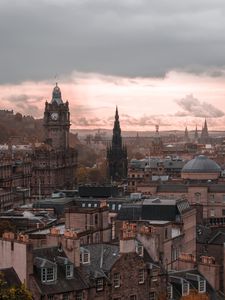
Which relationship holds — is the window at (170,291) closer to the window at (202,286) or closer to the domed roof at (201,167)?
the window at (202,286)

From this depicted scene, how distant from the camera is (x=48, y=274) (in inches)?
1470

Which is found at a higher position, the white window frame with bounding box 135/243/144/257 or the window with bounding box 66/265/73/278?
the white window frame with bounding box 135/243/144/257

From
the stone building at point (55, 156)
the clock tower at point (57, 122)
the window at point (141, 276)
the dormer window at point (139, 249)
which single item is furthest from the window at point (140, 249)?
the clock tower at point (57, 122)

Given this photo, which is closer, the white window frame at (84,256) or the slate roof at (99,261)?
the slate roof at (99,261)

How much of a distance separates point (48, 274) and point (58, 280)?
81 cm

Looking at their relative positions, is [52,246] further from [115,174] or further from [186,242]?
[115,174]

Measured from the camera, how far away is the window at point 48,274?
3719 centimetres

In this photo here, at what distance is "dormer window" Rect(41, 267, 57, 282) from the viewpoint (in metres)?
37.2

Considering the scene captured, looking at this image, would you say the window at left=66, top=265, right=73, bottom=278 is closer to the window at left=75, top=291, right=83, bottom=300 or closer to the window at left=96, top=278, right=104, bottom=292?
the window at left=75, top=291, right=83, bottom=300

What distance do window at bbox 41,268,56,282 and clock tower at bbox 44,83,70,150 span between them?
13276 cm

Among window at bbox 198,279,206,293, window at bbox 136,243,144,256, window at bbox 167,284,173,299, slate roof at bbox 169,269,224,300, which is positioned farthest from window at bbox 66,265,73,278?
window at bbox 198,279,206,293

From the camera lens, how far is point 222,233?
65.2 metres

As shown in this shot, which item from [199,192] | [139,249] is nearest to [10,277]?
[139,249]

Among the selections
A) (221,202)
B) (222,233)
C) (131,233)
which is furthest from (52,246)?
(221,202)
